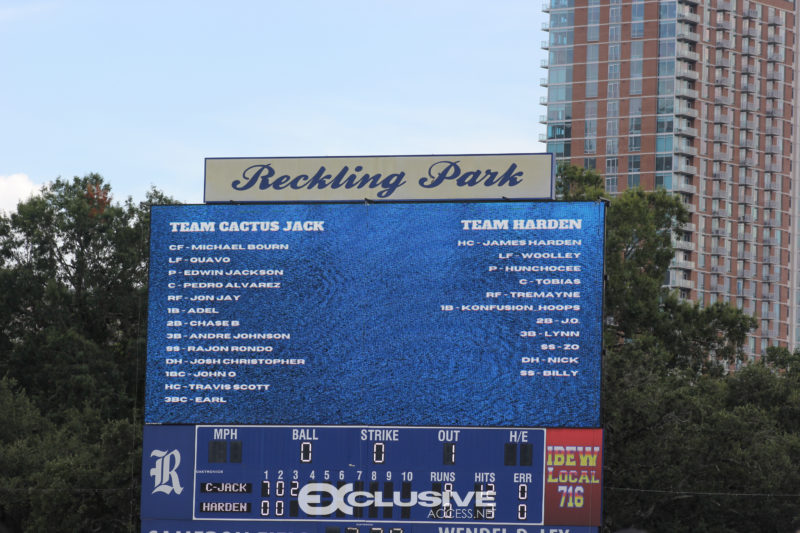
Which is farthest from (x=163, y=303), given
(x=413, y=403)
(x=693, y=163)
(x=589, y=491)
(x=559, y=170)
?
(x=693, y=163)

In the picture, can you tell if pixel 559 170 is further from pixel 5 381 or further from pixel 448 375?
pixel 448 375

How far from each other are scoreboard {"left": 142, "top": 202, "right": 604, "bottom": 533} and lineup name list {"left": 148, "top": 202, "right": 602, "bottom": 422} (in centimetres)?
3

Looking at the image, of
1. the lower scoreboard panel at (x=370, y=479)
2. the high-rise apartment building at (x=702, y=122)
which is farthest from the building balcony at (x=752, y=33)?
the lower scoreboard panel at (x=370, y=479)

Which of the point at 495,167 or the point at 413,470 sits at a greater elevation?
the point at 495,167

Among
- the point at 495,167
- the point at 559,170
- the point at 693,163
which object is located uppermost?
the point at 693,163

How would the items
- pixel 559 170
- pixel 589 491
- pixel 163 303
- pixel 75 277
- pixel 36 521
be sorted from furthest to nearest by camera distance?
pixel 559 170 → pixel 75 277 → pixel 36 521 → pixel 163 303 → pixel 589 491

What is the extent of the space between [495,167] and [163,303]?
21.6 feet

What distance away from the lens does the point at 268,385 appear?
2469 cm

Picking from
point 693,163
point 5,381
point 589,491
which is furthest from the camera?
point 693,163

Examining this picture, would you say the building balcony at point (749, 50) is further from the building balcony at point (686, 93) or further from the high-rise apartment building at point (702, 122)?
the building balcony at point (686, 93)

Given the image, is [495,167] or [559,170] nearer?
[495,167]

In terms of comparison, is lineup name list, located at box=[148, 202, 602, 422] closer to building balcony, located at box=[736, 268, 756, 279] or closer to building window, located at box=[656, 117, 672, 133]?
building window, located at box=[656, 117, 672, 133]

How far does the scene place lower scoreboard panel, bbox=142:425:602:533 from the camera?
77.7ft

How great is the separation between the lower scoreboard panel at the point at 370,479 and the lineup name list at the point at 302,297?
0.78m
